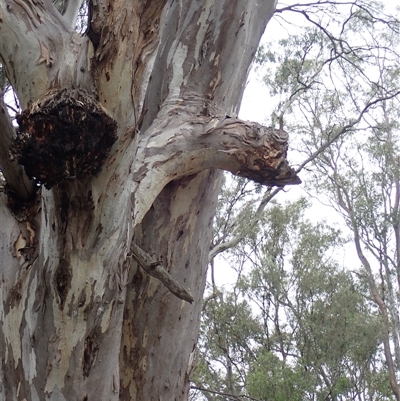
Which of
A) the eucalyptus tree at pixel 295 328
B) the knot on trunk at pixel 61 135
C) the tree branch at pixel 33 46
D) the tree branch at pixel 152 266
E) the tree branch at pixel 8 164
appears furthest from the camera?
the eucalyptus tree at pixel 295 328

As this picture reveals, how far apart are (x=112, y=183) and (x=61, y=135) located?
19 centimetres

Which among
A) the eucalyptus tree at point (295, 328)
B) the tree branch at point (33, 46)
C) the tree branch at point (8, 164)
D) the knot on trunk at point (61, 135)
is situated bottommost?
the knot on trunk at point (61, 135)

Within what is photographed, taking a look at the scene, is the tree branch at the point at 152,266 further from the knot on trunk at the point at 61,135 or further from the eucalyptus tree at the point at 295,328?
the eucalyptus tree at the point at 295,328

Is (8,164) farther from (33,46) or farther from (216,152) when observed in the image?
(216,152)

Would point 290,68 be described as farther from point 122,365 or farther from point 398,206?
point 122,365

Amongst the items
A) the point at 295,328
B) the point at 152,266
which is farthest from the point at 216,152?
the point at 295,328

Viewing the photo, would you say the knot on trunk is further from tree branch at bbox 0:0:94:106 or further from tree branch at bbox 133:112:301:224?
tree branch at bbox 133:112:301:224

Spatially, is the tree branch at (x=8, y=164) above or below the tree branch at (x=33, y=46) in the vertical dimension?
below

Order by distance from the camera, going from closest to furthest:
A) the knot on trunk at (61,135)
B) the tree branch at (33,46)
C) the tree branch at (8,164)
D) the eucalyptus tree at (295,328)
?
the knot on trunk at (61,135) < the tree branch at (33,46) < the tree branch at (8,164) < the eucalyptus tree at (295,328)

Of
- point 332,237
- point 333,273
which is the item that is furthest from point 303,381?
point 332,237

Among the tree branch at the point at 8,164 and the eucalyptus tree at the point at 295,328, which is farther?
the eucalyptus tree at the point at 295,328

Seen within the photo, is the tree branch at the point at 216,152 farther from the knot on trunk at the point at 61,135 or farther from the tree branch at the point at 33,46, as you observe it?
the knot on trunk at the point at 61,135

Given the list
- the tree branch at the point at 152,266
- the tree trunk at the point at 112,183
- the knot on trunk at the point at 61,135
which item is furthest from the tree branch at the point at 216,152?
the knot on trunk at the point at 61,135

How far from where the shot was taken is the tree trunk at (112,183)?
1.31m
